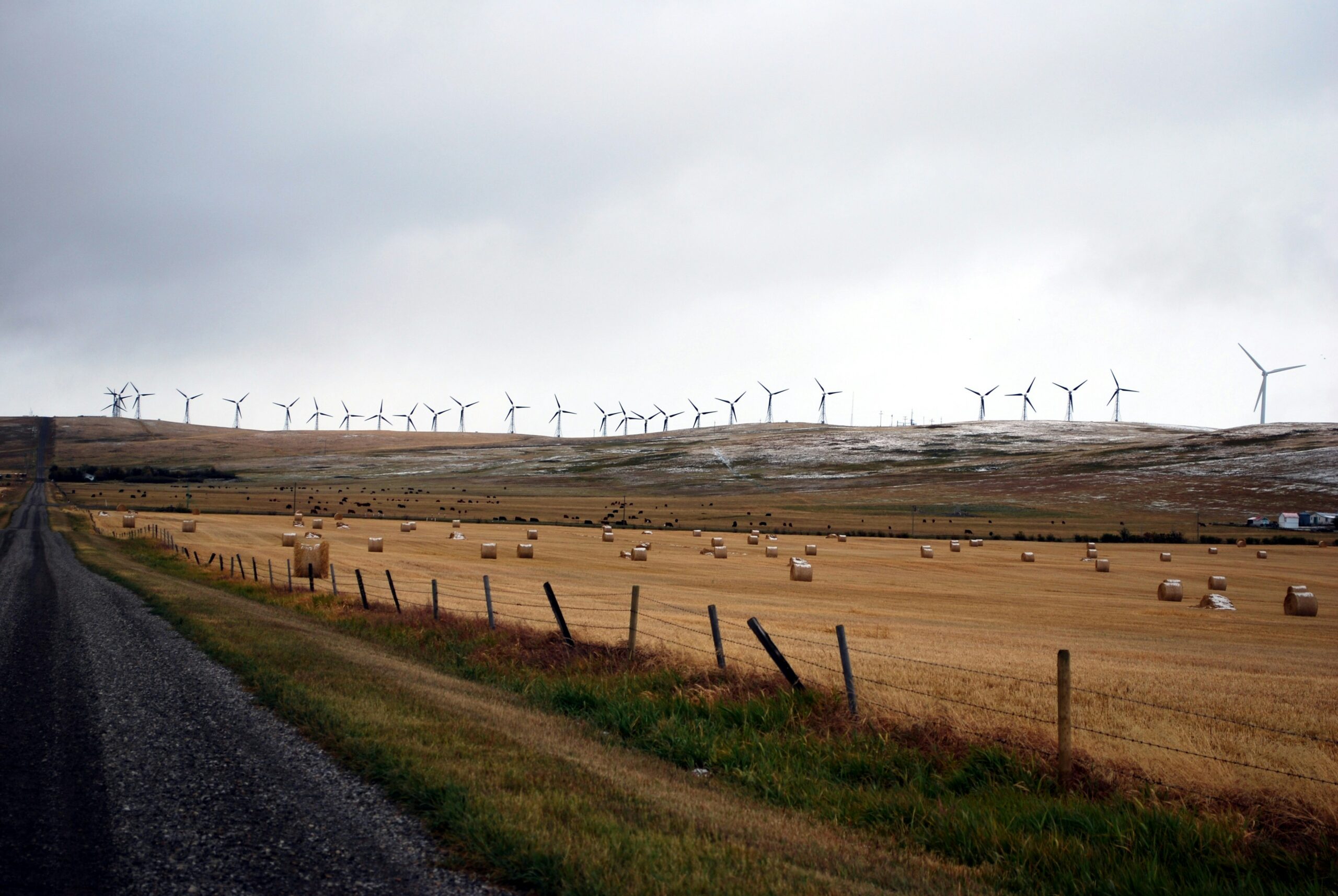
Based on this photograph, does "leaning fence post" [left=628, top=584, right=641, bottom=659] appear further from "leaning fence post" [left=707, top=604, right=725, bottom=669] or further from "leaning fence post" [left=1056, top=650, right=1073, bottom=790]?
"leaning fence post" [left=1056, top=650, right=1073, bottom=790]

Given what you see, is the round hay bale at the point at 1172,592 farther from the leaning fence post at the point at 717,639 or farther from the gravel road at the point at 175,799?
the gravel road at the point at 175,799

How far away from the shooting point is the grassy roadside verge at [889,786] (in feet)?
27.2

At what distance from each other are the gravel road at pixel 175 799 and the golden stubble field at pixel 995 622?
741cm

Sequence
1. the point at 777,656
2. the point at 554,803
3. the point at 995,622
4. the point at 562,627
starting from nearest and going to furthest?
the point at 554,803
the point at 777,656
the point at 562,627
the point at 995,622

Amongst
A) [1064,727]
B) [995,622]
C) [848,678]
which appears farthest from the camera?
[995,622]

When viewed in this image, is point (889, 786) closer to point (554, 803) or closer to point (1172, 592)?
point (554, 803)

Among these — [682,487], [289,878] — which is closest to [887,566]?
[289,878]

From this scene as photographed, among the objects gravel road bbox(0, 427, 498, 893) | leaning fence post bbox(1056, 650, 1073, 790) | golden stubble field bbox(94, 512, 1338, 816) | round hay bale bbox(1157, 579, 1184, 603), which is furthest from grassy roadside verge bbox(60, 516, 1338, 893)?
round hay bale bbox(1157, 579, 1184, 603)

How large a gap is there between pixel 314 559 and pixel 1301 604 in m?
39.1

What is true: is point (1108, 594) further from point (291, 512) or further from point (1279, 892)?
point (291, 512)

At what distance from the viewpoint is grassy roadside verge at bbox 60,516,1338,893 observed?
8281mm

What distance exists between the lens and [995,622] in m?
31.4

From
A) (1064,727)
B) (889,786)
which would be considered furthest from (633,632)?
(1064,727)

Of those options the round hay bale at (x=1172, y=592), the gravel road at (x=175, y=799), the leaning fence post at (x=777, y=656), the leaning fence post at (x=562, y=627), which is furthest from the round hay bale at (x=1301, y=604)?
the gravel road at (x=175, y=799)
